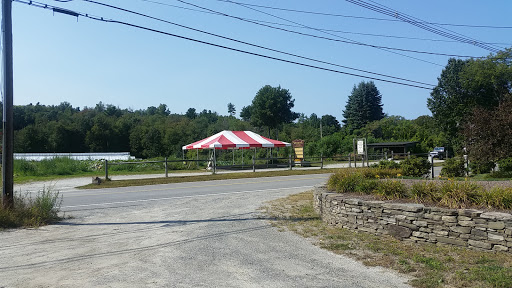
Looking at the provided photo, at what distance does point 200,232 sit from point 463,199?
5.18 m

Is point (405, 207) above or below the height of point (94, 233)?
above

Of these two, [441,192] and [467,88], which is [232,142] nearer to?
[441,192]

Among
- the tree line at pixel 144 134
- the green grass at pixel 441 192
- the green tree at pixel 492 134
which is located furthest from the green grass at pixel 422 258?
the tree line at pixel 144 134

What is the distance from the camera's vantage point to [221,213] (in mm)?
11164

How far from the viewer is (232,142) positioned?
3119 cm

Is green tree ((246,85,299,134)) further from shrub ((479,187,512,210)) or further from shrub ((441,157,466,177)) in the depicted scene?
shrub ((479,187,512,210))

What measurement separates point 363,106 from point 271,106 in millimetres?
42240

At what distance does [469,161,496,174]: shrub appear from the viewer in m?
19.5

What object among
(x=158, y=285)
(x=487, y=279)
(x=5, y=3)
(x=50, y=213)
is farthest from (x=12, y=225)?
(x=487, y=279)

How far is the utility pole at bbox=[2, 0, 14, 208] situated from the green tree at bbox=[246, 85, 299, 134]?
135 feet

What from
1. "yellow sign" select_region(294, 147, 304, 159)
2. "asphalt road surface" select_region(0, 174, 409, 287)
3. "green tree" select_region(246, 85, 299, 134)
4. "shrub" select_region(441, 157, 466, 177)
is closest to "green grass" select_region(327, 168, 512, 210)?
"asphalt road surface" select_region(0, 174, 409, 287)

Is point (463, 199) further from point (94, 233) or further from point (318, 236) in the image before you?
point (94, 233)

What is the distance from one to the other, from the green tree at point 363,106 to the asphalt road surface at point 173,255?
7835cm

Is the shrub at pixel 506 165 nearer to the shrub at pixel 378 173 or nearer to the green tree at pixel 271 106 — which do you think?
the shrub at pixel 378 173
